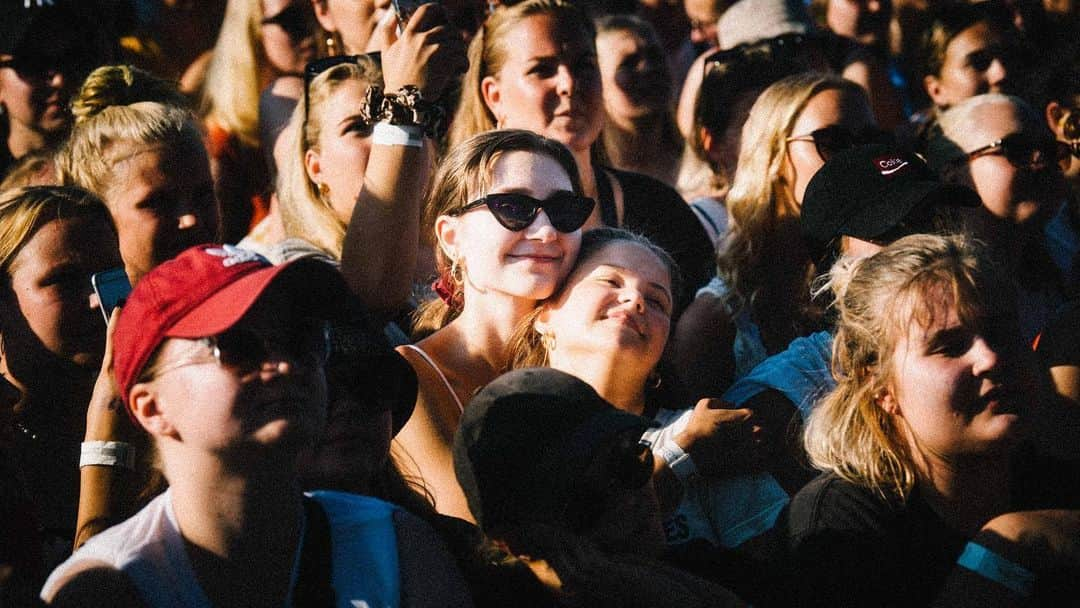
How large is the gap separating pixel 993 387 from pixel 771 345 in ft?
3.87

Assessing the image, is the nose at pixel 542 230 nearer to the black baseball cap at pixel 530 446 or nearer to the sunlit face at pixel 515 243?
the sunlit face at pixel 515 243

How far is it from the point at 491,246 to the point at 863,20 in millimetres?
3808

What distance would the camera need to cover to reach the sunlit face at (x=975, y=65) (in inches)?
227

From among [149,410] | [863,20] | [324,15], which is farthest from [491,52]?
[863,20]

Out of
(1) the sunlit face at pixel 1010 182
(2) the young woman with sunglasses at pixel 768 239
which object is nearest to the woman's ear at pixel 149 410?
(2) the young woman with sunglasses at pixel 768 239

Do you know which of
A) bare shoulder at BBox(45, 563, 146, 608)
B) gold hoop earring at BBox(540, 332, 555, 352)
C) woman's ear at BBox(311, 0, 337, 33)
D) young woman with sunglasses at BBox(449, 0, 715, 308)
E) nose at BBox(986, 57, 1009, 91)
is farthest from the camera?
nose at BBox(986, 57, 1009, 91)

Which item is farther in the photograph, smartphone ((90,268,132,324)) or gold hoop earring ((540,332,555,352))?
gold hoop earring ((540,332,555,352))

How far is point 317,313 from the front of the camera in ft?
7.78

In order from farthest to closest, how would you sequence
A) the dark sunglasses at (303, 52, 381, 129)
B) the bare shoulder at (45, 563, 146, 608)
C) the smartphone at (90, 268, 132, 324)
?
the dark sunglasses at (303, 52, 381, 129) < the smartphone at (90, 268, 132, 324) < the bare shoulder at (45, 563, 146, 608)

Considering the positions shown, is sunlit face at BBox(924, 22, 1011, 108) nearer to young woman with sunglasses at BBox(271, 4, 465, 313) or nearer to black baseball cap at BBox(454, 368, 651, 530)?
young woman with sunglasses at BBox(271, 4, 465, 313)

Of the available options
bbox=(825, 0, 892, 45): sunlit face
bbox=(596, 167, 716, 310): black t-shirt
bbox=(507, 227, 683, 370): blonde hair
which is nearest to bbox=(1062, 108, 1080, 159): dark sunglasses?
bbox=(596, 167, 716, 310): black t-shirt

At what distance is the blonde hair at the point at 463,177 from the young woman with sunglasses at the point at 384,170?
0.24 ft

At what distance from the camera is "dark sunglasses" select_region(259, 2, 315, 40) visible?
530cm

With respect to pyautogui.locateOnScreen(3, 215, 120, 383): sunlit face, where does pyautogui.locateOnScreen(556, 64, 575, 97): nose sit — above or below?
above
